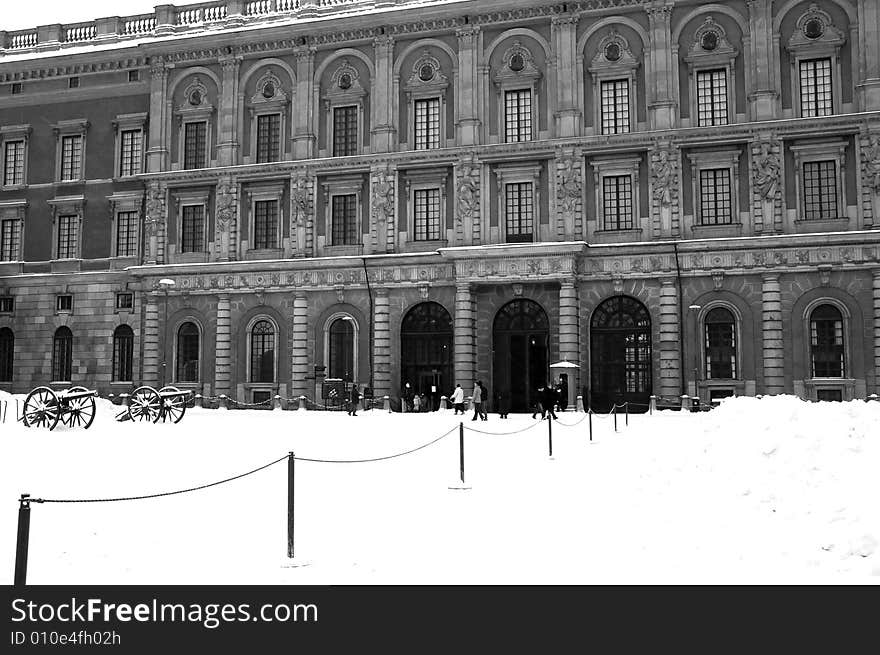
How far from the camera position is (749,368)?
33938 millimetres

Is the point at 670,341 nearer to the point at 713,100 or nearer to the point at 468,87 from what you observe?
the point at 713,100

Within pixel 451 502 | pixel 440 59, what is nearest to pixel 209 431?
pixel 451 502

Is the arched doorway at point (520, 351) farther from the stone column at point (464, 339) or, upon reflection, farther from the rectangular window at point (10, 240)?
the rectangular window at point (10, 240)

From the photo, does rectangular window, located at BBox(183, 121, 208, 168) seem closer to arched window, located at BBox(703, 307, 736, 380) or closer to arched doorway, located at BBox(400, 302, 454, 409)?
arched doorway, located at BBox(400, 302, 454, 409)

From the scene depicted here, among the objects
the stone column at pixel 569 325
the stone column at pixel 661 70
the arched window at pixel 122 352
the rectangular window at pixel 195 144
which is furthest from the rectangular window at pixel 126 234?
the stone column at pixel 661 70

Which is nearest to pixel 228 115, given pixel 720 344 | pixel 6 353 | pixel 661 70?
pixel 6 353

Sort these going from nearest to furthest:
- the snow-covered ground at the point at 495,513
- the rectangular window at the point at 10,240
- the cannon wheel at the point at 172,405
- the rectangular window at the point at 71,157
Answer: the snow-covered ground at the point at 495,513 < the cannon wheel at the point at 172,405 < the rectangular window at the point at 71,157 < the rectangular window at the point at 10,240

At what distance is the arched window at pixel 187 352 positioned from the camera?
137 feet

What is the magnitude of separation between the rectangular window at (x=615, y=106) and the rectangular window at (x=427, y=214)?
8.33 metres

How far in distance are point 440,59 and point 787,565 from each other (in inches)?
1342

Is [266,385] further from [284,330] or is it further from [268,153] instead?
[268,153]

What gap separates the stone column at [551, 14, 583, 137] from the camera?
3653 centimetres

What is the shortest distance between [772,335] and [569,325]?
823cm

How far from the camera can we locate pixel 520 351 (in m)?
37.3
